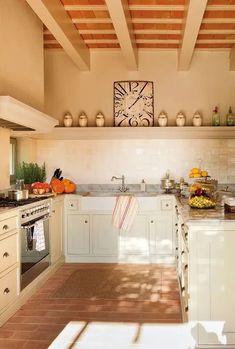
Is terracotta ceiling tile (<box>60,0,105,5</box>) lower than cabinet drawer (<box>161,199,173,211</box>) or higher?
higher

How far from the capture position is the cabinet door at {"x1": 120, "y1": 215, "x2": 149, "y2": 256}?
210 inches

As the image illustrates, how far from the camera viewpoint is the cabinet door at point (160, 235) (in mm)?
5305

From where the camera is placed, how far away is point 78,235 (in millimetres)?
5375

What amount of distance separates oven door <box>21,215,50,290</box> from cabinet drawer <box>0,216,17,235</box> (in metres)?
0.17

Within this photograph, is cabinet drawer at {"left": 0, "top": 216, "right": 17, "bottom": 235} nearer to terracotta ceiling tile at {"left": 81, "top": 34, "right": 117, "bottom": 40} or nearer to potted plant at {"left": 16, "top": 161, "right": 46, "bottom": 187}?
potted plant at {"left": 16, "top": 161, "right": 46, "bottom": 187}

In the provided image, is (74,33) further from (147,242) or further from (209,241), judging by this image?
(209,241)

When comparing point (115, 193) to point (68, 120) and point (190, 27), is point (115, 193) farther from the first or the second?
point (190, 27)

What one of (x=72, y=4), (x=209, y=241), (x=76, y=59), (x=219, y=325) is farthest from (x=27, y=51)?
(x=219, y=325)

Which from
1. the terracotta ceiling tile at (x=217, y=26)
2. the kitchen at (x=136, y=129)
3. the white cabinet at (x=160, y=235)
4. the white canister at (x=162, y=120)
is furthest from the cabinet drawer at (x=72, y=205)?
the terracotta ceiling tile at (x=217, y=26)

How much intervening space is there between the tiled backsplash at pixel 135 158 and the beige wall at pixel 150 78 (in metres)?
0.37

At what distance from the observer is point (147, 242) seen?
5328 millimetres

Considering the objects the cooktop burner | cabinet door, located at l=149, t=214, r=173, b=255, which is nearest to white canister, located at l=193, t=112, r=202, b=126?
cabinet door, located at l=149, t=214, r=173, b=255

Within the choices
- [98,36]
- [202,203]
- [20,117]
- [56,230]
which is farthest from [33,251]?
[98,36]

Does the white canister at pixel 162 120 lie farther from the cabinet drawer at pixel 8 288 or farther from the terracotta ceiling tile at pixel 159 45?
the cabinet drawer at pixel 8 288
